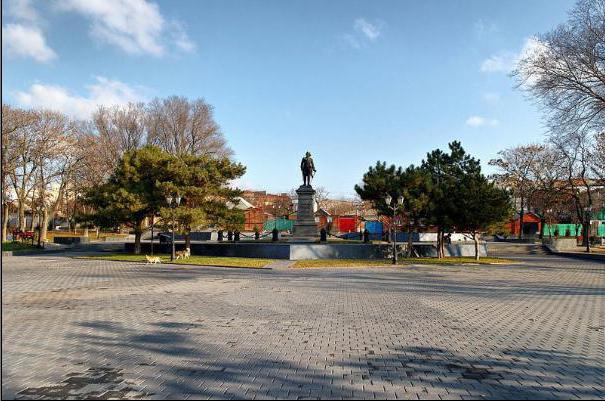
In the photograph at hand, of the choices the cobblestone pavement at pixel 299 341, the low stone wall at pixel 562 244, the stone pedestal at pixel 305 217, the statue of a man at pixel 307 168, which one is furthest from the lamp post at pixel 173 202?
the low stone wall at pixel 562 244

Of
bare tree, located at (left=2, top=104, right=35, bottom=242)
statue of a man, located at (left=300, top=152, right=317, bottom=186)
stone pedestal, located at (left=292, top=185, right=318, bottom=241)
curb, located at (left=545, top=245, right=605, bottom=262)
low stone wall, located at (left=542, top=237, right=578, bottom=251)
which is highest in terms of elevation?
bare tree, located at (left=2, top=104, right=35, bottom=242)

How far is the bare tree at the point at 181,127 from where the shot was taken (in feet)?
147

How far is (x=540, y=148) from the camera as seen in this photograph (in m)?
46.6

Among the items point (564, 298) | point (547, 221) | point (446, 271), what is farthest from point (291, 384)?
point (547, 221)

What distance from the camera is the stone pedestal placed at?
3195 cm

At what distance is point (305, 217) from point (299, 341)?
2482 cm

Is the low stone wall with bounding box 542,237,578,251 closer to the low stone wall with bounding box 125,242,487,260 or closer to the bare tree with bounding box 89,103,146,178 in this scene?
the low stone wall with bounding box 125,242,487,260

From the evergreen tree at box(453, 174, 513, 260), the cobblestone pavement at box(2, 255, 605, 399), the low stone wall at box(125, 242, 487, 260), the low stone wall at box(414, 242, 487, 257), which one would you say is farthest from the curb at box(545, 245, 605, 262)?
the cobblestone pavement at box(2, 255, 605, 399)

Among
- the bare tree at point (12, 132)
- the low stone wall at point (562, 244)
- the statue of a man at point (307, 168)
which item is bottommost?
the low stone wall at point (562, 244)

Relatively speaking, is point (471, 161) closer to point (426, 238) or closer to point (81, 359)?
point (426, 238)

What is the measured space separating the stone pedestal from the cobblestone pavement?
1720 centimetres

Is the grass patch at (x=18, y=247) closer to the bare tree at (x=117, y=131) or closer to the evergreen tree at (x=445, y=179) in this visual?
the bare tree at (x=117, y=131)

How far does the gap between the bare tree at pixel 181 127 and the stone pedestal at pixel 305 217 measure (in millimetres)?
17178

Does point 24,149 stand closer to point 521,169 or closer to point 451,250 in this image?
point 451,250
